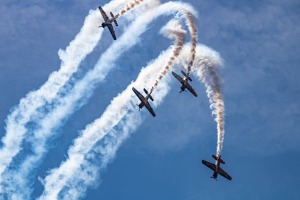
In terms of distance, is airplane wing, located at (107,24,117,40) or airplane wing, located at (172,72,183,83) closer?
airplane wing, located at (107,24,117,40)

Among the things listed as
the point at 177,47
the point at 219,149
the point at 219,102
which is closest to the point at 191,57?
the point at 177,47

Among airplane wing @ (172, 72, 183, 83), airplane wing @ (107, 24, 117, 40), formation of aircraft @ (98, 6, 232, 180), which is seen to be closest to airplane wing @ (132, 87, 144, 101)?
formation of aircraft @ (98, 6, 232, 180)

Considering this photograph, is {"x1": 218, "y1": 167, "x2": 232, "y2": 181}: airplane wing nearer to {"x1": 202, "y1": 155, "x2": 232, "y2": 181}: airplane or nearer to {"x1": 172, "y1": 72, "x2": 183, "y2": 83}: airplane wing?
{"x1": 202, "y1": 155, "x2": 232, "y2": 181}: airplane

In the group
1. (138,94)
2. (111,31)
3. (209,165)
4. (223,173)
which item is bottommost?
(223,173)

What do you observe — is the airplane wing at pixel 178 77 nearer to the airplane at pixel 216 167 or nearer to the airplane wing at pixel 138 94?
the airplane wing at pixel 138 94

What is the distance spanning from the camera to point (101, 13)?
308 feet

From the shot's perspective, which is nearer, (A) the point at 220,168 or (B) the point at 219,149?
(B) the point at 219,149

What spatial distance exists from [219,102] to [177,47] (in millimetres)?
11041

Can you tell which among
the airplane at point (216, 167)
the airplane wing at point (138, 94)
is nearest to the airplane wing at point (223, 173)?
the airplane at point (216, 167)

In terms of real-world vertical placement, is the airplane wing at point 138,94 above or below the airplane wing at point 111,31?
below

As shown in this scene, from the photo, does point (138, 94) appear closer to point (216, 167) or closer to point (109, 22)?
point (109, 22)

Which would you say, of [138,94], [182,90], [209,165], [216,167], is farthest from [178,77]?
[216,167]

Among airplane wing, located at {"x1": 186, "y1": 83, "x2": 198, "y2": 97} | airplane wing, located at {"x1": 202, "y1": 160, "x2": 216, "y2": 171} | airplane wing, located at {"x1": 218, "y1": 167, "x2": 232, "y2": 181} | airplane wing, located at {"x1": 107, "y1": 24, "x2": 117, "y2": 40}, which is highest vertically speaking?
airplane wing, located at {"x1": 107, "y1": 24, "x2": 117, "y2": 40}

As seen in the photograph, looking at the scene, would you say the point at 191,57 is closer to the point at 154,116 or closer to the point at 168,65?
the point at 168,65
